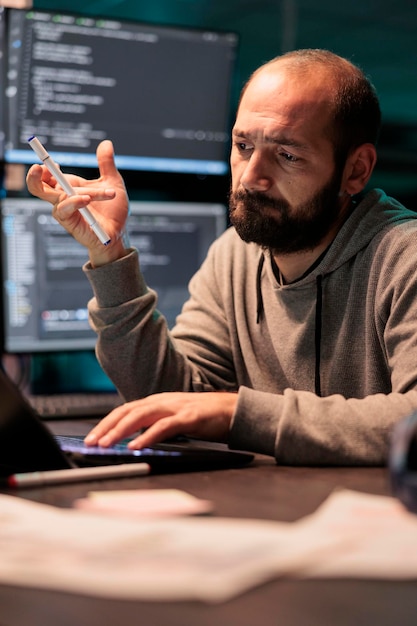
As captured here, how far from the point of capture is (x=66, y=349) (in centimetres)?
210

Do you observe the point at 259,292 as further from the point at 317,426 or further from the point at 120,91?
the point at 120,91

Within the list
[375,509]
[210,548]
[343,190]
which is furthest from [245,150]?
[210,548]

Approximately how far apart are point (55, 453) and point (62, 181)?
56 centimetres

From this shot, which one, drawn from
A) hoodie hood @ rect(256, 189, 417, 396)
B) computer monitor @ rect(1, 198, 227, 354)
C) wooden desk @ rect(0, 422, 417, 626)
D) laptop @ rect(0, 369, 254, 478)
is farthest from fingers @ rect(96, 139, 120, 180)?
wooden desk @ rect(0, 422, 417, 626)

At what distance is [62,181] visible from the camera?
1.45 m

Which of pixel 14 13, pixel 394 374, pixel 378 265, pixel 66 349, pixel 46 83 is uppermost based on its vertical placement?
pixel 14 13

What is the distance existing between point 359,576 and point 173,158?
1.74 meters

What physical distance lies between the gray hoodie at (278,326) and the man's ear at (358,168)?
0.05 m

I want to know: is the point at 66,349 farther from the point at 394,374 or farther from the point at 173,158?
the point at 394,374

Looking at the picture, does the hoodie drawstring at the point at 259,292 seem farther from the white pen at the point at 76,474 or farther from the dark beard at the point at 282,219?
the white pen at the point at 76,474

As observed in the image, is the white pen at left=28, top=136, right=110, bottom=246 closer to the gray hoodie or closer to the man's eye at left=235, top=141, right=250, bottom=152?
the gray hoodie

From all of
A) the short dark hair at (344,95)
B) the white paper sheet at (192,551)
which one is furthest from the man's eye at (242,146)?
the white paper sheet at (192,551)

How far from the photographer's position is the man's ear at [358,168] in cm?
163

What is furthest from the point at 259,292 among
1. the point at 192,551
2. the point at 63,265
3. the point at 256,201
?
the point at 192,551
